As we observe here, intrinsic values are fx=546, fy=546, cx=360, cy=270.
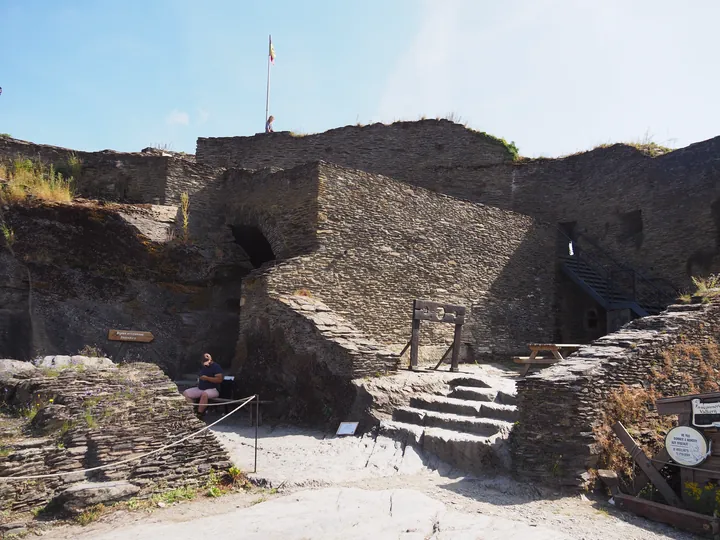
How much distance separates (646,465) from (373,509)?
3506 millimetres

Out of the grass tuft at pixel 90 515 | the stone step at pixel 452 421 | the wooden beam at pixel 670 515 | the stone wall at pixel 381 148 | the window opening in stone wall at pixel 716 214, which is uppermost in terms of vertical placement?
the stone wall at pixel 381 148

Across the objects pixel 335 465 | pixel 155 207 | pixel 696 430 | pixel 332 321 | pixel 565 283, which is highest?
pixel 155 207

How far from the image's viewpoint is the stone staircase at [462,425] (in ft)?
25.6

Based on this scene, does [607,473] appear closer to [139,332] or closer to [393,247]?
[393,247]

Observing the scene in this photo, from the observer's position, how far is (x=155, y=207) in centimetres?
1407

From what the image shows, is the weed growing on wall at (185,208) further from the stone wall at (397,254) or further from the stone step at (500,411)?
the stone step at (500,411)

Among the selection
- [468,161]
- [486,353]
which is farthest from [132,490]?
[468,161]

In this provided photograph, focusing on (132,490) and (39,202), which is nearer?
(132,490)

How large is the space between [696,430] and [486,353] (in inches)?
373

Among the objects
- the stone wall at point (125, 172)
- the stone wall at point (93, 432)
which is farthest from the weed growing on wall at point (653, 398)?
the stone wall at point (125, 172)

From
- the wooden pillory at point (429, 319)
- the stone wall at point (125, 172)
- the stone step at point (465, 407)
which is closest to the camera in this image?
the stone step at point (465, 407)

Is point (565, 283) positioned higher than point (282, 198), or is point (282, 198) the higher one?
point (282, 198)

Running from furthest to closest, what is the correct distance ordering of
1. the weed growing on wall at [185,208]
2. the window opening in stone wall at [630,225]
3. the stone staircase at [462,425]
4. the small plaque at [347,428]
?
1. the window opening in stone wall at [630,225]
2. the weed growing on wall at [185,208]
3. the small plaque at [347,428]
4. the stone staircase at [462,425]

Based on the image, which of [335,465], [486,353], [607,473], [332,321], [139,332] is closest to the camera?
[607,473]
